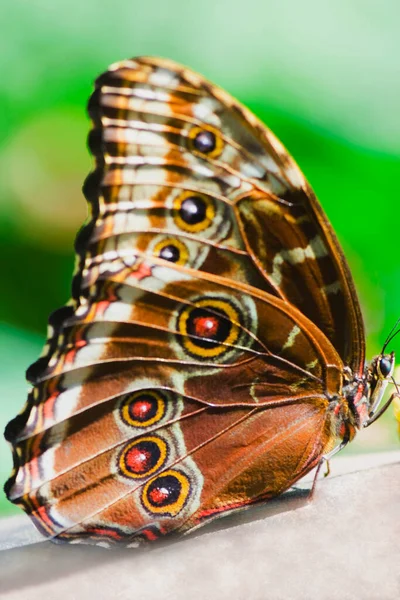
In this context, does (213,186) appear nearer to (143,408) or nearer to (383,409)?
(143,408)

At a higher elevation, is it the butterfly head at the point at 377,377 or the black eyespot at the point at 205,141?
the black eyespot at the point at 205,141

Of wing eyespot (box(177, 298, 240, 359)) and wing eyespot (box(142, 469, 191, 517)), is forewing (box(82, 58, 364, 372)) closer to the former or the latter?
wing eyespot (box(177, 298, 240, 359))

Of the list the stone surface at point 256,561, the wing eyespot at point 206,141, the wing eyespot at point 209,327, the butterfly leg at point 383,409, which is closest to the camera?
the stone surface at point 256,561

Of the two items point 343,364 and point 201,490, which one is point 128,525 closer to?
point 201,490

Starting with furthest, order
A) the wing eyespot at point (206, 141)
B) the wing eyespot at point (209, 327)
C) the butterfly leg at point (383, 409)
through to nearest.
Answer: the butterfly leg at point (383, 409), the wing eyespot at point (209, 327), the wing eyespot at point (206, 141)

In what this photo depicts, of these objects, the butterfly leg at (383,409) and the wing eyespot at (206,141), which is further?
the butterfly leg at (383,409)

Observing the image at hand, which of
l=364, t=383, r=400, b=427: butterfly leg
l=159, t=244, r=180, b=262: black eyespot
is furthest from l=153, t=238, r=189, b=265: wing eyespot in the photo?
l=364, t=383, r=400, b=427: butterfly leg

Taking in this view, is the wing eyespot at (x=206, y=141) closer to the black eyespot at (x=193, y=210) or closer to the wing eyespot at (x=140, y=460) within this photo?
the black eyespot at (x=193, y=210)

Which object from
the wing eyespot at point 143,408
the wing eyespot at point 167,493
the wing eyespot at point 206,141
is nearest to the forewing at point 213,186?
the wing eyespot at point 206,141

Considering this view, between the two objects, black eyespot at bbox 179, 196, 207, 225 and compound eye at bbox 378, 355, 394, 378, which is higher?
black eyespot at bbox 179, 196, 207, 225

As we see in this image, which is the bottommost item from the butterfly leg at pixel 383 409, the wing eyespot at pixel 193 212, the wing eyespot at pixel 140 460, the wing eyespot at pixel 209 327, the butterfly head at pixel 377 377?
the wing eyespot at pixel 140 460
